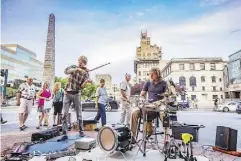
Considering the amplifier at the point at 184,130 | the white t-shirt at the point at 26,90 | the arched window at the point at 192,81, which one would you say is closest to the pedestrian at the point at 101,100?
the white t-shirt at the point at 26,90

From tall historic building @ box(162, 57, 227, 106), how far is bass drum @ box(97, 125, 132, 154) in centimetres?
3402

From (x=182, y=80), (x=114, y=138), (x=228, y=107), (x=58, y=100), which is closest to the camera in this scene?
(x=114, y=138)

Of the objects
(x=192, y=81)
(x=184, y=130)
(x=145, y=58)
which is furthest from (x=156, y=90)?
(x=145, y=58)

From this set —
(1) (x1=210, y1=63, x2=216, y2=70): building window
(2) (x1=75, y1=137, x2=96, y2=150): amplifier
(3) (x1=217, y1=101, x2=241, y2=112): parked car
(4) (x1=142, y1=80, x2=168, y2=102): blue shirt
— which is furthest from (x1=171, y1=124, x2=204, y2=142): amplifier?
(1) (x1=210, y1=63, x2=216, y2=70): building window

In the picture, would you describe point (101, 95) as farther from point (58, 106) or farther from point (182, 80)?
point (182, 80)

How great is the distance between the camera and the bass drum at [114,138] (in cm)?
237

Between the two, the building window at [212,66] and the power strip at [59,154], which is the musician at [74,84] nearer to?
the power strip at [59,154]

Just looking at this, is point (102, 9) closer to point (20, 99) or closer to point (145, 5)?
point (145, 5)

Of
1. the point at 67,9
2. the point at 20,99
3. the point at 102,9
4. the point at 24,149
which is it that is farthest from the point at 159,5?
the point at 24,149

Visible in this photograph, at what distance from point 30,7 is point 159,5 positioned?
366cm

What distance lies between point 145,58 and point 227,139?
5126 cm

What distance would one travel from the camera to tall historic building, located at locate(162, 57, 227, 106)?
117 ft

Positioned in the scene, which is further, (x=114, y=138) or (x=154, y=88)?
(x=154, y=88)

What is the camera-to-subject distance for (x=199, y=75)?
36375 mm
